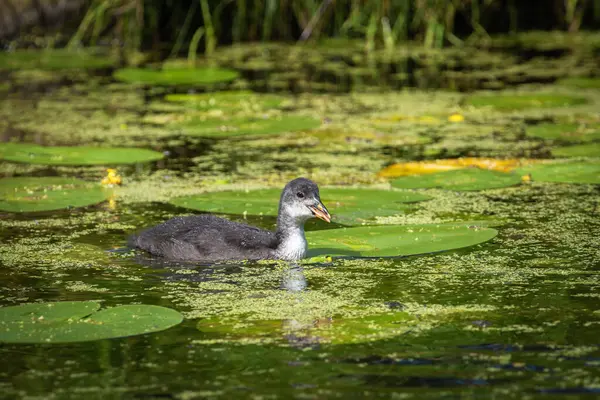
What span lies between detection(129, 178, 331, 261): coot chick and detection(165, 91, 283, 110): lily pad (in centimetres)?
395

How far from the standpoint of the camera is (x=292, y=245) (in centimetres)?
551

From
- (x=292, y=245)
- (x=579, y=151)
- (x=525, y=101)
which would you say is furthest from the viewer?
(x=525, y=101)

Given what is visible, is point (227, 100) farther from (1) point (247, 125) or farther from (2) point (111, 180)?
(2) point (111, 180)

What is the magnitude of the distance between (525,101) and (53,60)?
16.4 feet

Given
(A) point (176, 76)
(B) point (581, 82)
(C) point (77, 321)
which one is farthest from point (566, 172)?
(A) point (176, 76)

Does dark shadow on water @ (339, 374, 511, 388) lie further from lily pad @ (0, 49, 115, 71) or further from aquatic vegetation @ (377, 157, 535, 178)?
lily pad @ (0, 49, 115, 71)

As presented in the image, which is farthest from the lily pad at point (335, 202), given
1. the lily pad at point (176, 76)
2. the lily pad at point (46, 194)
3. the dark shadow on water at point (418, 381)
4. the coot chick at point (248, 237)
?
the lily pad at point (176, 76)

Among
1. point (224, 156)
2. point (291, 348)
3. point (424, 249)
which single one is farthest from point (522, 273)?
point (224, 156)

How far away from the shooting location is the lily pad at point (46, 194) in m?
6.48

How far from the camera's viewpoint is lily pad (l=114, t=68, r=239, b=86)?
10.8m

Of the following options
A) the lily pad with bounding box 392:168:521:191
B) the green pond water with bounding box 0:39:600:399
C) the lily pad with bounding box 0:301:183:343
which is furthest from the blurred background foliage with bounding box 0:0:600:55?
the lily pad with bounding box 0:301:183:343

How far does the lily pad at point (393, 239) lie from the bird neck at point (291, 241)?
0.41 feet

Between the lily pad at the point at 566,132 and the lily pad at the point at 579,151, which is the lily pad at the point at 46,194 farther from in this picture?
the lily pad at the point at 566,132

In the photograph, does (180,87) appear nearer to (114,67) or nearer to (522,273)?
(114,67)
